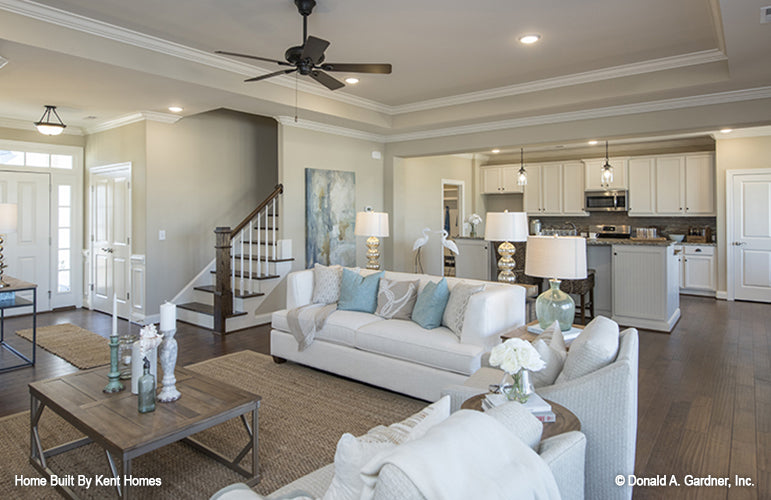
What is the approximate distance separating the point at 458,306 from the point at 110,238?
530cm

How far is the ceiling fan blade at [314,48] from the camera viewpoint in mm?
3122

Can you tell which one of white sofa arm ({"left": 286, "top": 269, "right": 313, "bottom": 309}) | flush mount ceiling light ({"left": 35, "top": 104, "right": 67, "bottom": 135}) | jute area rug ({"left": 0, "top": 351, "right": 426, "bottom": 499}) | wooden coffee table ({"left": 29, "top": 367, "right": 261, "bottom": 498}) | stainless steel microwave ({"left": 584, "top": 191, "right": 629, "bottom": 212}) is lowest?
jute area rug ({"left": 0, "top": 351, "right": 426, "bottom": 499})

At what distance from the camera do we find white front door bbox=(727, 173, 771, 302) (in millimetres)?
7172

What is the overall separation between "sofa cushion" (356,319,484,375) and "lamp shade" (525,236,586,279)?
29.3 inches

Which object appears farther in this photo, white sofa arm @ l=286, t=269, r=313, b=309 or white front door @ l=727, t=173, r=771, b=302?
white front door @ l=727, t=173, r=771, b=302

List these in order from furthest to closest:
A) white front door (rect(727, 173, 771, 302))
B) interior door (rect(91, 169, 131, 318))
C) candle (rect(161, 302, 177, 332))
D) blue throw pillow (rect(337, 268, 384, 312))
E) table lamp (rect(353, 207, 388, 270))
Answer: white front door (rect(727, 173, 771, 302)), interior door (rect(91, 169, 131, 318)), table lamp (rect(353, 207, 388, 270)), blue throw pillow (rect(337, 268, 384, 312)), candle (rect(161, 302, 177, 332))

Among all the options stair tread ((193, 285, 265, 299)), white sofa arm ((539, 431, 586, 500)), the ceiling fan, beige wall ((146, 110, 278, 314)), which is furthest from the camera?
beige wall ((146, 110, 278, 314))

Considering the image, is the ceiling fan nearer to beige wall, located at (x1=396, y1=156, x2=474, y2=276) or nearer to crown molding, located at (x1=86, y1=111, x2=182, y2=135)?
crown molding, located at (x1=86, y1=111, x2=182, y2=135)

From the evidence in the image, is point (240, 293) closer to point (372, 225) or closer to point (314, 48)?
point (372, 225)

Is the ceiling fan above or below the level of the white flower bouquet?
above

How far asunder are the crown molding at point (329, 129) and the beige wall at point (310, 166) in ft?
0.16

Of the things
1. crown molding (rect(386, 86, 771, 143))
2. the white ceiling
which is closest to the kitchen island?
crown molding (rect(386, 86, 771, 143))

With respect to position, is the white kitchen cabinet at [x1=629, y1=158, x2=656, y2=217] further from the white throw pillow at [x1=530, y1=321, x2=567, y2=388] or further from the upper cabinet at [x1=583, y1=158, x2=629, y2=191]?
the white throw pillow at [x1=530, y1=321, x2=567, y2=388]

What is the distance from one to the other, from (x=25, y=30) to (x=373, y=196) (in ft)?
15.2
